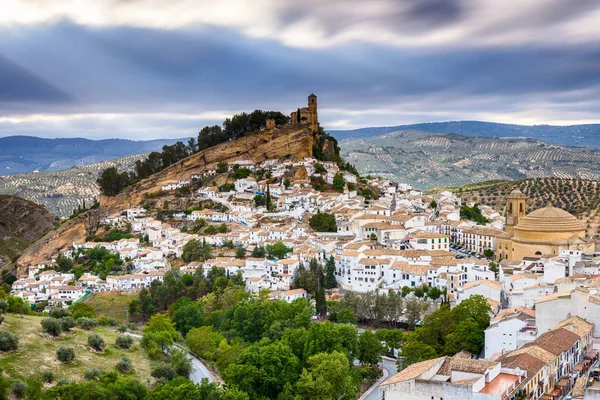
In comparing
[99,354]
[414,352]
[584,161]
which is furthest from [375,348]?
[584,161]

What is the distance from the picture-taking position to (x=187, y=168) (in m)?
81.0

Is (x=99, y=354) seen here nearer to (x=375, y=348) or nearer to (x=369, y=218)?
(x=375, y=348)

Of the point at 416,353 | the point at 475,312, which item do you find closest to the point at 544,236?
the point at 475,312

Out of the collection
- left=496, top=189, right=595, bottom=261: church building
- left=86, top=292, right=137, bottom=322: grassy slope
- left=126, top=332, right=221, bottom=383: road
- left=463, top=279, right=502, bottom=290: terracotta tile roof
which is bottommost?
left=86, top=292, right=137, bottom=322: grassy slope

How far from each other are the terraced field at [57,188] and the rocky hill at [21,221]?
18568 mm

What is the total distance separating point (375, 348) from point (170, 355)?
10.6 metres

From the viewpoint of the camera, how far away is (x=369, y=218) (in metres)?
53.7

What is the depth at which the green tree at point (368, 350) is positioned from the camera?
3098cm

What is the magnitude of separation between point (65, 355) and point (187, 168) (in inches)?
2222

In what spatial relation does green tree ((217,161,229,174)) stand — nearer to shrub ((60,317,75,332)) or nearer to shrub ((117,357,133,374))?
shrub ((60,317,75,332))

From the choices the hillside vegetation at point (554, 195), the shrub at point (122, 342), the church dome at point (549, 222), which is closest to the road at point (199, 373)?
the shrub at point (122, 342)

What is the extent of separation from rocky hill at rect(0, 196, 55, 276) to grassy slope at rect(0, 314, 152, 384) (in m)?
78.5

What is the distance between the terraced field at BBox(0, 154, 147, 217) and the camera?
142 meters

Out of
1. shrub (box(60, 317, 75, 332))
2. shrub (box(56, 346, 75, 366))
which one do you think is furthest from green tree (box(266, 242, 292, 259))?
shrub (box(56, 346, 75, 366))
